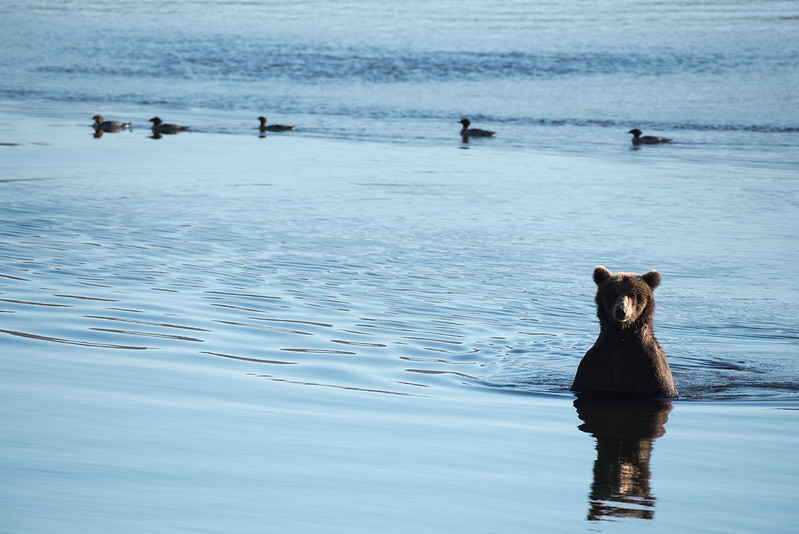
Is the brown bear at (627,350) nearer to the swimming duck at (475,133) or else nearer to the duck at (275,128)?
the swimming duck at (475,133)

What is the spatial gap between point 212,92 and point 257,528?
122 ft

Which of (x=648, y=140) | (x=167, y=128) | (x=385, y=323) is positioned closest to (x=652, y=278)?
(x=385, y=323)

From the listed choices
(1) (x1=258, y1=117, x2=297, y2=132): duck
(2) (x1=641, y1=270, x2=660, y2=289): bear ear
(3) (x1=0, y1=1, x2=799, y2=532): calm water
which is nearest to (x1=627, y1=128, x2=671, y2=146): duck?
(3) (x1=0, y1=1, x2=799, y2=532): calm water

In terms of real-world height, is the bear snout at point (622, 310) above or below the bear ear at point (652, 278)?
below

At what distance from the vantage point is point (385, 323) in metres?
10.8

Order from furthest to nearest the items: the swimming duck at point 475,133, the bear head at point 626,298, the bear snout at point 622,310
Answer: the swimming duck at point 475,133 → the bear head at point 626,298 → the bear snout at point 622,310

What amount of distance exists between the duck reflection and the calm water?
0.03 m

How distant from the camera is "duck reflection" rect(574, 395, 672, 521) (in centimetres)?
594

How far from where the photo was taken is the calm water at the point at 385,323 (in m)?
5.96

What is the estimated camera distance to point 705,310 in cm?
1195

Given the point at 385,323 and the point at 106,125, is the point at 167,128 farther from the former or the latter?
the point at 385,323

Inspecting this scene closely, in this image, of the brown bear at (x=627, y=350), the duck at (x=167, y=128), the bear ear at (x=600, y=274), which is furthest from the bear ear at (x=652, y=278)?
the duck at (x=167, y=128)

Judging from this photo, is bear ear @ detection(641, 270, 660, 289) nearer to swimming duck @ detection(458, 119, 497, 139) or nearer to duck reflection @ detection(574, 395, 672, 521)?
duck reflection @ detection(574, 395, 672, 521)

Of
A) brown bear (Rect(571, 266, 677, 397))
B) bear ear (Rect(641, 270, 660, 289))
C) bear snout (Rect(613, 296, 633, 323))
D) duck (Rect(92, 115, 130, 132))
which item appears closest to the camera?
bear snout (Rect(613, 296, 633, 323))
